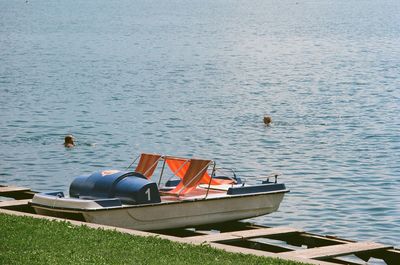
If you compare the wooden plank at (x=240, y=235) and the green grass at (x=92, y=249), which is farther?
the wooden plank at (x=240, y=235)

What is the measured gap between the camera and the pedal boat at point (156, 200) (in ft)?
66.0

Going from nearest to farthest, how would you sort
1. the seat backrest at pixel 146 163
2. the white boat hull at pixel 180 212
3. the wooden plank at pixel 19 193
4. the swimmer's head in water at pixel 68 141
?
the white boat hull at pixel 180 212, the seat backrest at pixel 146 163, the wooden plank at pixel 19 193, the swimmer's head in water at pixel 68 141

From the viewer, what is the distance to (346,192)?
31.3 metres

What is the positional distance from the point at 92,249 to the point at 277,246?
4.76 metres

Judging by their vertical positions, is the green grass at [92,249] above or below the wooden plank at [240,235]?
above

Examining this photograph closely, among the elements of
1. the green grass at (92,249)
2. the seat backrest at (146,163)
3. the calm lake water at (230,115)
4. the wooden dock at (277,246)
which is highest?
the seat backrest at (146,163)

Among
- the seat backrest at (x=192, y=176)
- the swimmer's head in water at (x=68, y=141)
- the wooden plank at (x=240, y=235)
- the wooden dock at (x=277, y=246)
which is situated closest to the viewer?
the wooden dock at (x=277, y=246)

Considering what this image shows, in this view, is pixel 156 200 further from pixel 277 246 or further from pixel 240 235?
pixel 277 246

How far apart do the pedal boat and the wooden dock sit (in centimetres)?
37

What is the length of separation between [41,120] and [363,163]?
16.3 metres

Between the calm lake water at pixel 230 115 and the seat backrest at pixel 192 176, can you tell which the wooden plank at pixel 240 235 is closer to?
the seat backrest at pixel 192 176

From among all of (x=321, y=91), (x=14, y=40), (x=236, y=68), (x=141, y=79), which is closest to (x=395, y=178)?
(x=321, y=91)

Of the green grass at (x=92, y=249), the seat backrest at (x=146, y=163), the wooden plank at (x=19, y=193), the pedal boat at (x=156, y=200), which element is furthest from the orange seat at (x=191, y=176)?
the green grass at (x=92, y=249)

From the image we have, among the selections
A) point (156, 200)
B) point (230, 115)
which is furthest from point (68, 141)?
point (156, 200)
